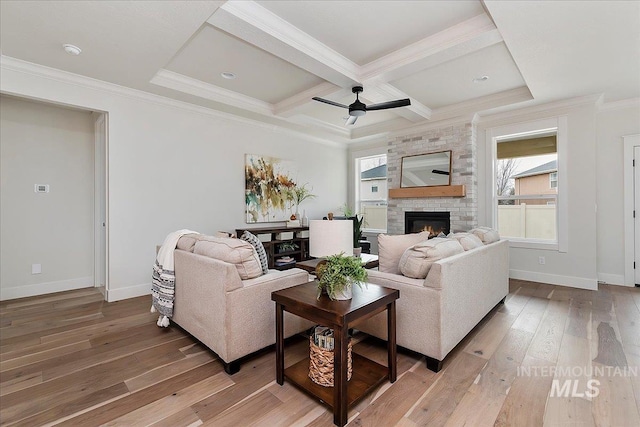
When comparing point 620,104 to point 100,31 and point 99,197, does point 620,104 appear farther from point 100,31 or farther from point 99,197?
point 99,197

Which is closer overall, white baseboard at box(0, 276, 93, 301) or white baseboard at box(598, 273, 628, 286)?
white baseboard at box(0, 276, 93, 301)

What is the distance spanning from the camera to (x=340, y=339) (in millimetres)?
1539

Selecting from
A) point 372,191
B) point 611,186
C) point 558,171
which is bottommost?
point 611,186

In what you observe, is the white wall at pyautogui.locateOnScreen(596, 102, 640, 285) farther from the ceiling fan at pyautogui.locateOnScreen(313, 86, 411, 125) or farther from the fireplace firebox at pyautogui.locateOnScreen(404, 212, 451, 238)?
the ceiling fan at pyautogui.locateOnScreen(313, 86, 411, 125)

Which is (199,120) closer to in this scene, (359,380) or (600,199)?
(359,380)

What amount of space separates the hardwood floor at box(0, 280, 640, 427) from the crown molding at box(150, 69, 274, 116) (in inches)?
110

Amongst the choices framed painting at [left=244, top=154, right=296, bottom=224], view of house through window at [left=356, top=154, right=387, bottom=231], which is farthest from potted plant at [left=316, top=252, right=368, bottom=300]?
view of house through window at [left=356, top=154, right=387, bottom=231]

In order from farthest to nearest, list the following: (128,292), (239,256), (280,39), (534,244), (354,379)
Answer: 1. (534,244)
2. (128,292)
3. (280,39)
4. (239,256)
5. (354,379)

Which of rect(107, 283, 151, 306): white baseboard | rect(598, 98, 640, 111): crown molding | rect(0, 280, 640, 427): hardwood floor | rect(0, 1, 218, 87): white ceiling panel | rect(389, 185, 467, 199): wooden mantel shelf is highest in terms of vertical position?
rect(0, 1, 218, 87): white ceiling panel

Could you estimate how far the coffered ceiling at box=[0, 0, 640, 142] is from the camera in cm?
233

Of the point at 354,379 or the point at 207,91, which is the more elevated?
the point at 207,91

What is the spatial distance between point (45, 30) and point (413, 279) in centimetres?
362

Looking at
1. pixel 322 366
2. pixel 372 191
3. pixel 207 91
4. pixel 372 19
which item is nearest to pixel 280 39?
pixel 372 19

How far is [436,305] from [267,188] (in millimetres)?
3833
